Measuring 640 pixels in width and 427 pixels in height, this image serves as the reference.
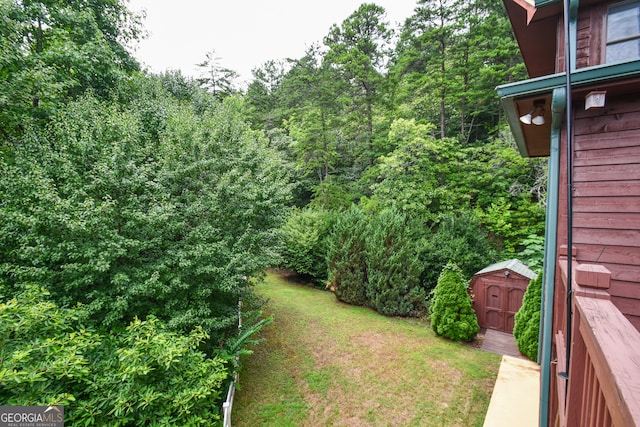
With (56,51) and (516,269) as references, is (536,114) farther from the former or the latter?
(56,51)

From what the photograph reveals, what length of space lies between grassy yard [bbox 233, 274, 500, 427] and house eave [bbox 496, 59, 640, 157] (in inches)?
198

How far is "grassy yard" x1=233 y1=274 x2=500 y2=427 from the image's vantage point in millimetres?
4930

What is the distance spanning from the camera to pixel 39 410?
2938 millimetres

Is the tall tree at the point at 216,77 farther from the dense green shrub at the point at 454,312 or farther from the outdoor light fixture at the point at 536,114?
the outdoor light fixture at the point at 536,114

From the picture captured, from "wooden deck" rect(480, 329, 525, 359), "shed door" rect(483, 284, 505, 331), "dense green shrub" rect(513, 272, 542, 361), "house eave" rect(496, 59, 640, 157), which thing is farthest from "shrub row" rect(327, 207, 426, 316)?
"house eave" rect(496, 59, 640, 157)

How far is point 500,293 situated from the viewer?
8.22 meters

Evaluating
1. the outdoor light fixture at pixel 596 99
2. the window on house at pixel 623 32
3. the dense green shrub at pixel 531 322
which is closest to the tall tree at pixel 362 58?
the dense green shrub at pixel 531 322

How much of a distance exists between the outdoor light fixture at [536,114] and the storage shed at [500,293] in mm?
6512

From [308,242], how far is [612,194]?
10.6 meters

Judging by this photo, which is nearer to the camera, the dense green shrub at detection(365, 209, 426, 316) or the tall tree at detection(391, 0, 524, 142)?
the dense green shrub at detection(365, 209, 426, 316)

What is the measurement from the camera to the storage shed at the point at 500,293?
313 inches

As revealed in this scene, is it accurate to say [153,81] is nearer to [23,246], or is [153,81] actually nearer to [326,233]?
[23,246]

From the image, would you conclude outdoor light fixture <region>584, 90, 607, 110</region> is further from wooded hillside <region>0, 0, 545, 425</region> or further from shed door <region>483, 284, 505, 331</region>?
shed door <region>483, 284, 505, 331</region>

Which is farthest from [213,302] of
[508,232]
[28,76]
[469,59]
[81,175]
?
[469,59]
